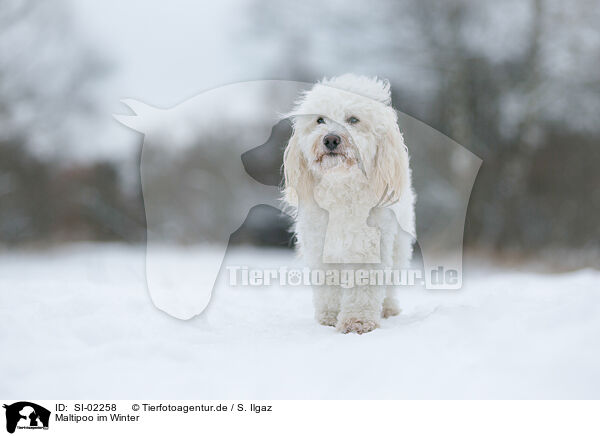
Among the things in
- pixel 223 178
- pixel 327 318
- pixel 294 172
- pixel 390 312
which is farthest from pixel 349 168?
pixel 223 178

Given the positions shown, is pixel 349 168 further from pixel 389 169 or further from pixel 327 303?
pixel 327 303

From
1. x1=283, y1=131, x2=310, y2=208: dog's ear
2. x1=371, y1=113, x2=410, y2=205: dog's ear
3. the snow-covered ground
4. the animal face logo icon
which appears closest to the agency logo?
the snow-covered ground

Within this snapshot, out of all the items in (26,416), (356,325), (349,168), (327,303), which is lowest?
(26,416)

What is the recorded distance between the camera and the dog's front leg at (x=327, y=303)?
7.91 ft

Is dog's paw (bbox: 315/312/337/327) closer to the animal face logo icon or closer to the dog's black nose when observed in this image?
the animal face logo icon

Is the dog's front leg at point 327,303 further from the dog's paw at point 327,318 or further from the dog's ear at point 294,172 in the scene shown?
the dog's ear at point 294,172

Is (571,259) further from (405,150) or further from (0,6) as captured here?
(0,6)

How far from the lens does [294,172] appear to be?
7.58 ft

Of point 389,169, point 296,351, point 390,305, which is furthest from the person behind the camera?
point 390,305

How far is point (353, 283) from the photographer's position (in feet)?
7.41

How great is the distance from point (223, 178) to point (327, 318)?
45.5 inches

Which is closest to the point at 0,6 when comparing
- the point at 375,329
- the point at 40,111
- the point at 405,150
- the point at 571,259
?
the point at 40,111

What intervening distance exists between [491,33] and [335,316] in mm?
3769

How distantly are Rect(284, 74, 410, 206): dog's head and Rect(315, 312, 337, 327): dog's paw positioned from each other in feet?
1.79
